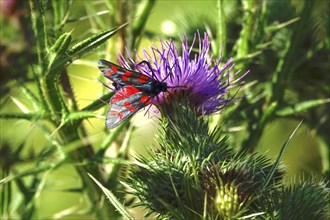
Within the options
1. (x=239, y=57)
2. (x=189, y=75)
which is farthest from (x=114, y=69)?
(x=239, y=57)

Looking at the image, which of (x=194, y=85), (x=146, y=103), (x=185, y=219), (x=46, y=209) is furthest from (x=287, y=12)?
(x=46, y=209)

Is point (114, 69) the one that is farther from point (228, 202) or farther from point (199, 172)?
point (228, 202)

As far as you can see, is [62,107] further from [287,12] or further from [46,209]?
[46,209]

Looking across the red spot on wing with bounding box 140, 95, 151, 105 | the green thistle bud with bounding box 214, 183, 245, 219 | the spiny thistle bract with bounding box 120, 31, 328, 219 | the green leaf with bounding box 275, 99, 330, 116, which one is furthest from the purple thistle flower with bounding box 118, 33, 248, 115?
the green leaf with bounding box 275, 99, 330, 116

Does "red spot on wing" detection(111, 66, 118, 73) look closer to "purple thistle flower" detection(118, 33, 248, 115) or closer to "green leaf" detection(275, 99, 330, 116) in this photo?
"purple thistle flower" detection(118, 33, 248, 115)

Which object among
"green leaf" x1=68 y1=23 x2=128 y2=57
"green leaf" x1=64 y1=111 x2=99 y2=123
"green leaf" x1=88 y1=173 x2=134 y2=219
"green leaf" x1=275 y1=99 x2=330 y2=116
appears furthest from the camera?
"green leaf" x1=275 y1=99 x2=330 y2=116

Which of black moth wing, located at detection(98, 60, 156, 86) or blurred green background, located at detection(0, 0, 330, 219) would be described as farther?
blurred green background, located at detection(0, 0, 330, 219)

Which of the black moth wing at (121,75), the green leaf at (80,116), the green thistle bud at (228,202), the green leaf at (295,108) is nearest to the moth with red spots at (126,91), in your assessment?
the black moth wing at (121,75)
